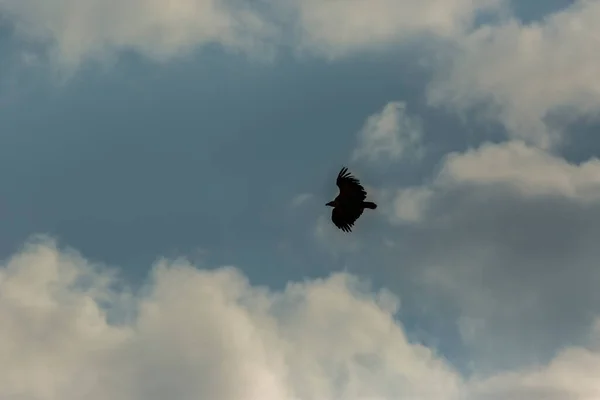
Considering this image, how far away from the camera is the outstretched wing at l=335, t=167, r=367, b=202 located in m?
107

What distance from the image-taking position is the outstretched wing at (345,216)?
362 ft

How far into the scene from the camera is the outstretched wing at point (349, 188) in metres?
107

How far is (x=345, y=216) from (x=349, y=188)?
3.57m

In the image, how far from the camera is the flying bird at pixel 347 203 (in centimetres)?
10762

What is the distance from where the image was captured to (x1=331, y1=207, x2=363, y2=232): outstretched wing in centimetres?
11031

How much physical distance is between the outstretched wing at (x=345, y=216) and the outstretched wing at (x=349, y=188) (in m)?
1.18

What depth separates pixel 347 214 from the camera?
111 m

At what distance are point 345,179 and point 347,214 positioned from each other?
4.29m

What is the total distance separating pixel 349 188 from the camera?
355ft

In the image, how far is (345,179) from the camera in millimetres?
107438

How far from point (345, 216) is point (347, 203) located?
1.44 metres

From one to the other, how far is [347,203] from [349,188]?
2154 mm

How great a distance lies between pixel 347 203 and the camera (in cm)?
10988

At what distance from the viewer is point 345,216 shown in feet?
364
